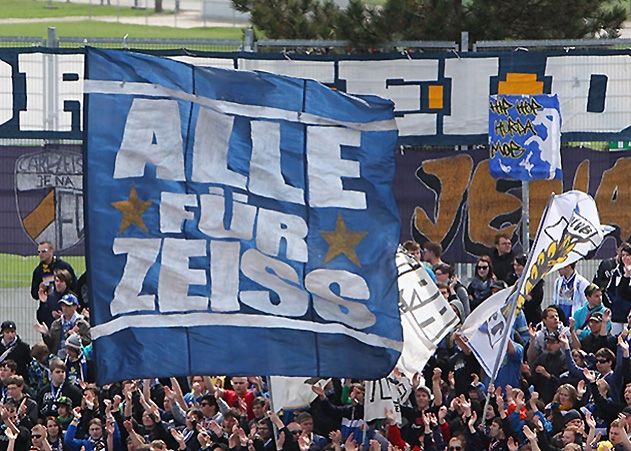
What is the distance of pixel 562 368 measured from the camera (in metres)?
17.9

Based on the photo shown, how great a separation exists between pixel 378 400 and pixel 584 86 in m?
6.34

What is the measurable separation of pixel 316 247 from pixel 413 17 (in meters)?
8.63

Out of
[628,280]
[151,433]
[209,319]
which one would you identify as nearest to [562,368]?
[628,280]

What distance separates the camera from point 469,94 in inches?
853

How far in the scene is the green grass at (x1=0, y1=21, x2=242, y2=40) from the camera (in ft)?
211

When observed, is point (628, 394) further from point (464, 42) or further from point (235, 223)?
point (464, 42)

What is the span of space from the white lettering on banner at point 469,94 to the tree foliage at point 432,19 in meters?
0.89

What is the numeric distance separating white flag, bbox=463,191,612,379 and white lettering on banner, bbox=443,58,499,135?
Result: 4006mm

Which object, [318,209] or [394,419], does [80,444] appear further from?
[318,209]

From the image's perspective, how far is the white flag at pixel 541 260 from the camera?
1672cm

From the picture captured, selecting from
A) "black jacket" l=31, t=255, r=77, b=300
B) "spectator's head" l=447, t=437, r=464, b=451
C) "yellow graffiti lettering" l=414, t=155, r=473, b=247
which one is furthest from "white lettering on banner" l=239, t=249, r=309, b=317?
"yellow graffiti lettering" l=414, t=155, r=473, b=247

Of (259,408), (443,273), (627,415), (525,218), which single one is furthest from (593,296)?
(259,408)

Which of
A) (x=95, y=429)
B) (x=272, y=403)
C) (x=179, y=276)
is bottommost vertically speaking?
(x=95, y=429)

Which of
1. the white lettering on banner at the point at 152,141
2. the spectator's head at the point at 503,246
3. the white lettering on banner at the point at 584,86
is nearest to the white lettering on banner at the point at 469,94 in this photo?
the white lettering on banner at the point at 584,86
